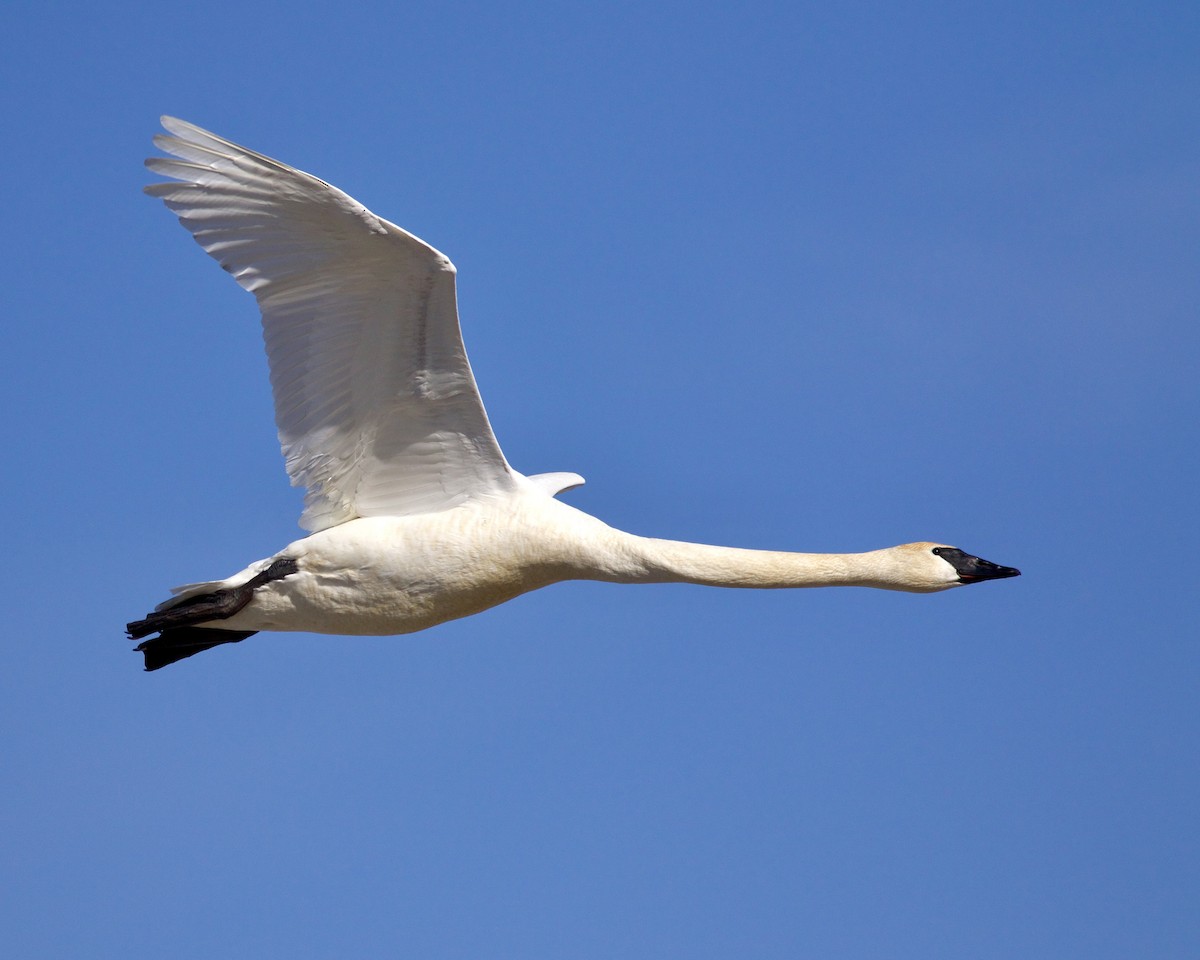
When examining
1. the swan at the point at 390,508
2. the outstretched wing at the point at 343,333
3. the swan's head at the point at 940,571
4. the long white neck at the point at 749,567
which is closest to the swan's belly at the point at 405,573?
the swan at the point at 390,508

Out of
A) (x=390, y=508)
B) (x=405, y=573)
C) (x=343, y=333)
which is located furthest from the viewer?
(x=390, y=508)

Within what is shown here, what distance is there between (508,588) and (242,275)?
3.21m

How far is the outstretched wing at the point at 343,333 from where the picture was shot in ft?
49.0

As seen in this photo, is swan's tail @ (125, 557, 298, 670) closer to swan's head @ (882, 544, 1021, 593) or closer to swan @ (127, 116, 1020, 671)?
swan @ (127, 116, 1020, 671)

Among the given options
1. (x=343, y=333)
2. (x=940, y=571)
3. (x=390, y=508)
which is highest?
(x=343, y=333)

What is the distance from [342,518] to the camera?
1672 centimetres

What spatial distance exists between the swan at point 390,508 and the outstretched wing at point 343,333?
2 cm

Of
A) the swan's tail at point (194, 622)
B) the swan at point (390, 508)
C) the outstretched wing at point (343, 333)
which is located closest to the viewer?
the outstretched wing at point (343, 333)

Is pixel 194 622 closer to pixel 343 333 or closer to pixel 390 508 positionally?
pixel 390 508

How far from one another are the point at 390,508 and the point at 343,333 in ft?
5.61

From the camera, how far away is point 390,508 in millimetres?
16688

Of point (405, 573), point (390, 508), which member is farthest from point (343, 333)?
point (405, 573)

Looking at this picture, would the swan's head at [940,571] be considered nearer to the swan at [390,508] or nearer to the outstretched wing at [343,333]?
the swan at [390,508]

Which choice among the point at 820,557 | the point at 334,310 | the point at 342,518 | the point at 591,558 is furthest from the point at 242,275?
the point at 820,557
